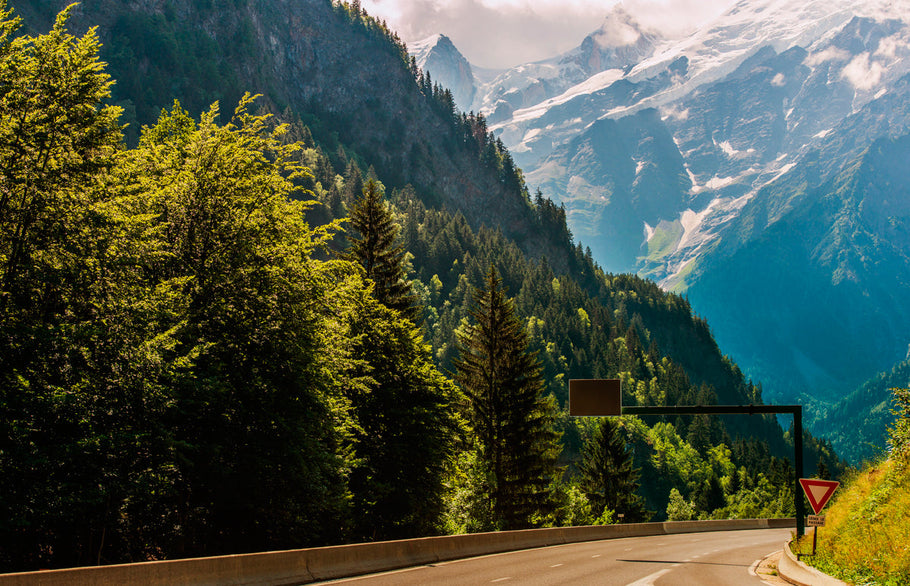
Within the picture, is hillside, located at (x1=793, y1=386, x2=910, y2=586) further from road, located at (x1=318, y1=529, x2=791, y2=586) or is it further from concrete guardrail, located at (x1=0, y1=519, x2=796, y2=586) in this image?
concrete guardrail, located at (x1=0, y1=519, x2=796, y2=586)

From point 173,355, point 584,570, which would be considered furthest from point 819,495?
point 173,355

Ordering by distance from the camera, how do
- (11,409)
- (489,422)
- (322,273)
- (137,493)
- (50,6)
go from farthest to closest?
(50,6)
(489,422)
(322,273)
(137,493)
(11,409)

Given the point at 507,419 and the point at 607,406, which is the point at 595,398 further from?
the point at 507,419

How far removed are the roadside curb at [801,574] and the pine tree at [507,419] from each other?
25.1 m

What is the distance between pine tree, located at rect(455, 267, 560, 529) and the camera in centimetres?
4975

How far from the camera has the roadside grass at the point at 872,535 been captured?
56.7ft

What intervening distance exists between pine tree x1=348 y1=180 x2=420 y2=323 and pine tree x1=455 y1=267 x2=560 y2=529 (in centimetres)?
668

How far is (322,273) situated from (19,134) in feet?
34.7

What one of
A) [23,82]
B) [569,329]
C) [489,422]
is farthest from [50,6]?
[23,82]

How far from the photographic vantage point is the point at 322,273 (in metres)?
28.6

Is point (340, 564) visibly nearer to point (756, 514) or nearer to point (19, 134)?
point (19, 134)

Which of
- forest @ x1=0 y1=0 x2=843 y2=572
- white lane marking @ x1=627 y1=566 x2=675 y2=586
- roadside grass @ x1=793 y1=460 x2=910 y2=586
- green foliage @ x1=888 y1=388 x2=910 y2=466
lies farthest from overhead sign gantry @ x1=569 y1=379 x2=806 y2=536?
forest @ x1=0 y1=0 x2=843 y2=572

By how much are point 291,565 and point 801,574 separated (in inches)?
531

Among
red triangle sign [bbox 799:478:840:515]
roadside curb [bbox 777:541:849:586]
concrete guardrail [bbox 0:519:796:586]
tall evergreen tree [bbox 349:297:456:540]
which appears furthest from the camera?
tall evergreen tree [bbox 349:297:456:540]
